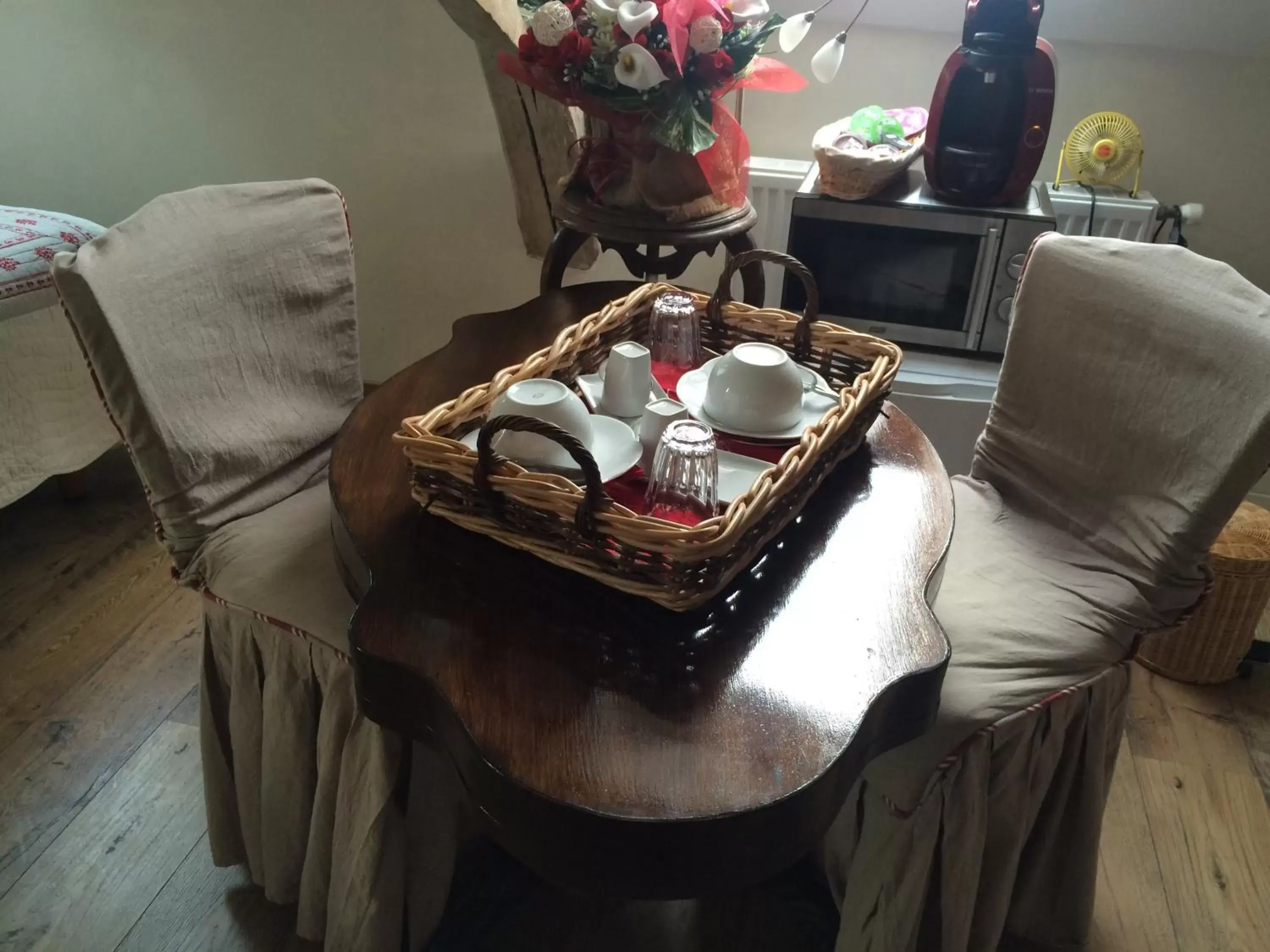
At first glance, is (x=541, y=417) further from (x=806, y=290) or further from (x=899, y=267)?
(x=899, y=267)

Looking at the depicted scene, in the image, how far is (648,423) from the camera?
38.0 inches

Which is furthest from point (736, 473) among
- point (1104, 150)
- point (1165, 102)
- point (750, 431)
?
point (1165, 102)

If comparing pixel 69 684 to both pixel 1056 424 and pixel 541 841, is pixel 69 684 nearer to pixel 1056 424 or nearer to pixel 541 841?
pixel 541 841

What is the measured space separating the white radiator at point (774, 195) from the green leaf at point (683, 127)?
65cm

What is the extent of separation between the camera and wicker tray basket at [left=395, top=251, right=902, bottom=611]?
78 cm

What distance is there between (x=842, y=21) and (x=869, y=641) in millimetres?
1659

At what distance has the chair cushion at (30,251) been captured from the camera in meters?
1.87

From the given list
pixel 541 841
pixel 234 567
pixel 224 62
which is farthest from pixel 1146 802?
pixel 224 62

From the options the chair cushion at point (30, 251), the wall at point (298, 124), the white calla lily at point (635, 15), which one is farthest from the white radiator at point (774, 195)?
the chair cushion at point (30, 251)

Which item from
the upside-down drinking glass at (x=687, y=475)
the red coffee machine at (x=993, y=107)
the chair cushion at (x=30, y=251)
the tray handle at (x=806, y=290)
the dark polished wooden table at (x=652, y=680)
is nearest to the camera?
the dark polished wooden table at (x=652, y=680)

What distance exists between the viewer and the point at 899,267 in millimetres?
1767

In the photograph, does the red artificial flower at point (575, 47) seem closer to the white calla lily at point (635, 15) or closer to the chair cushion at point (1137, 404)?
the white calla lily at point (635, 15)

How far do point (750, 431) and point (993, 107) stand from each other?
100 cm

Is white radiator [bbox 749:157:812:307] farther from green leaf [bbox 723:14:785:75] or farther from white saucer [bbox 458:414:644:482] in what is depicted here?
white saucer [bbox 458:414:644:482]
